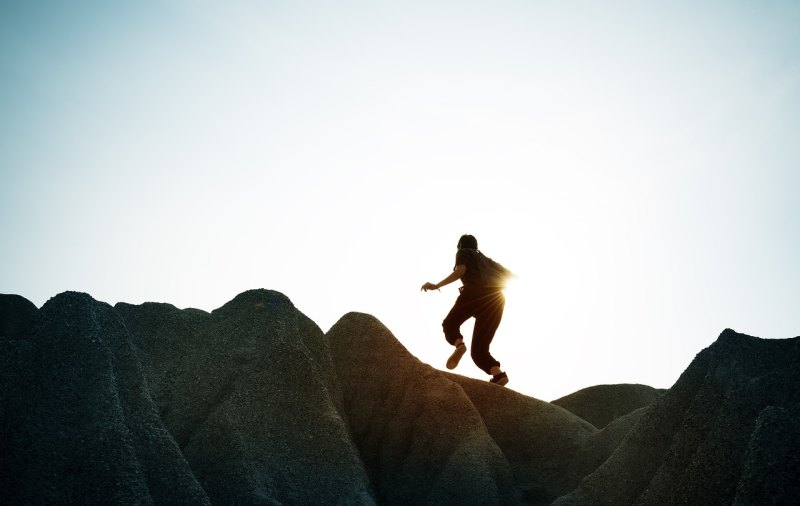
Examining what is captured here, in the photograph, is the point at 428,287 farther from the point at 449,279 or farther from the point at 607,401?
the point at 607,401

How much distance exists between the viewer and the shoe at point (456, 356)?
10406mm

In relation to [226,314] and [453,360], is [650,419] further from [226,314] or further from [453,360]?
[226,314]

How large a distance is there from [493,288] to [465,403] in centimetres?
211

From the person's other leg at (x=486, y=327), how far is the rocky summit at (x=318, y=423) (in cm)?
68

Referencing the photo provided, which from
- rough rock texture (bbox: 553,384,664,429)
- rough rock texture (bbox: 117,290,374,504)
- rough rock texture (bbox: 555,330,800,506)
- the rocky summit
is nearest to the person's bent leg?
the rocky summit

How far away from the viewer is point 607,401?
1445 cm

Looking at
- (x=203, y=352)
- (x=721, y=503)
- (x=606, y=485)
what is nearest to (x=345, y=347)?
(x=203, y=352)

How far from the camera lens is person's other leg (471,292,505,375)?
10.8 m


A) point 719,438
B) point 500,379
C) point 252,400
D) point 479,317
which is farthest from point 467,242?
point 719,438

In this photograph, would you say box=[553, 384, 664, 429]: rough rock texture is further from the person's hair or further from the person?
the person's hair

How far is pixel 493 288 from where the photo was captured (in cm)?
1092

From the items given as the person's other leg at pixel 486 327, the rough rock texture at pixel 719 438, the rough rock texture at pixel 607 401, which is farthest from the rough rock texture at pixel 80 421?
the rough rock texture at pixel 607 401

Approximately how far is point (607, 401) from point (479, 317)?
18.2 feet

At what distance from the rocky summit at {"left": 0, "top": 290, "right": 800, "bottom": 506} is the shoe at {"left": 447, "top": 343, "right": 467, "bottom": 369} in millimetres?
305
